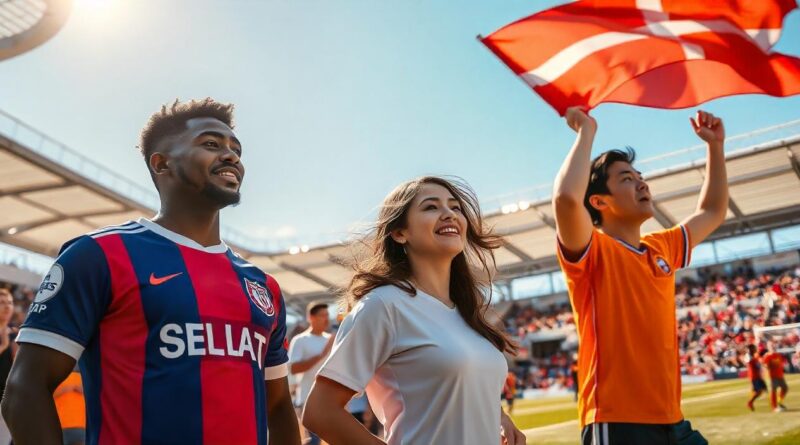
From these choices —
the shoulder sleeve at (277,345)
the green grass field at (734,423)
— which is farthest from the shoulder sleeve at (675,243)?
the green grass field at (734,423)

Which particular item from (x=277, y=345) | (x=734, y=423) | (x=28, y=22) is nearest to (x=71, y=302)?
(x=277, y=345)

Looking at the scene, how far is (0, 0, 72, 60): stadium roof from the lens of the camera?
514 inches

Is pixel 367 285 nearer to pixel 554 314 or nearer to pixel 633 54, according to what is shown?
pixel 633 54

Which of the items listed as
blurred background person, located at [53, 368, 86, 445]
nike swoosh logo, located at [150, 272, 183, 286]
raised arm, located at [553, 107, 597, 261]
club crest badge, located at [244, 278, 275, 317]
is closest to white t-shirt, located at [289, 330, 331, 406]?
blurred background person, located at [53, 368, 86, 445]

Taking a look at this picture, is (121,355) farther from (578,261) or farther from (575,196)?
(578,261)

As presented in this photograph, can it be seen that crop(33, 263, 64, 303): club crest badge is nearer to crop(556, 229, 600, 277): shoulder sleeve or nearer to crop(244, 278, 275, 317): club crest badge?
Result: crop(244, 278, 275, 317): club crest badge

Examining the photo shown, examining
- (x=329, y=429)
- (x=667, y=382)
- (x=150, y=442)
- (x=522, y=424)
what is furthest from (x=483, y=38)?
(x=522, y=424)

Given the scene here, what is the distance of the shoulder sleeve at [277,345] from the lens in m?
2.48

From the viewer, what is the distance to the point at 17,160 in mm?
22297

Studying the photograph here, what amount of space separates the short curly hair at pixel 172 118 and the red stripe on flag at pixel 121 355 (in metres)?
0.60

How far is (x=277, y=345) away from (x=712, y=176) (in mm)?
2887

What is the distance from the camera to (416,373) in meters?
2.25

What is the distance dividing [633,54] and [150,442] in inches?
128

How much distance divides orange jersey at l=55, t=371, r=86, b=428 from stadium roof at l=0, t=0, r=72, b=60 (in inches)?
445
